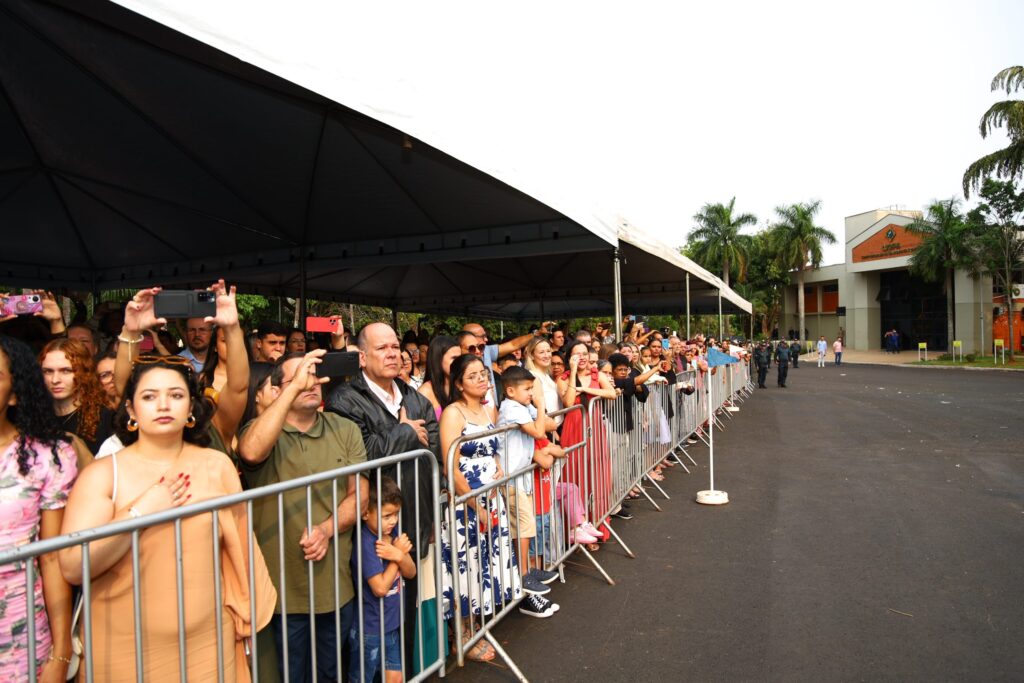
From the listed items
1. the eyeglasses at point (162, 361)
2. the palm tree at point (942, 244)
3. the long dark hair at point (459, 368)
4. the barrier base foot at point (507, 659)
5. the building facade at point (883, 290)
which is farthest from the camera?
the building facade at point (883, 290)

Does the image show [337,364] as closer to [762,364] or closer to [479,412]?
[479,412]

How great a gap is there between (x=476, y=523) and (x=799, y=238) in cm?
5916

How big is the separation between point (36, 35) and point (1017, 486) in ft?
33.2

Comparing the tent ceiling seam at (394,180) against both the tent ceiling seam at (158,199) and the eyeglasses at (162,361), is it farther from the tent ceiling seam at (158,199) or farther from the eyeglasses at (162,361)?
the eyeglasses at (162,361)

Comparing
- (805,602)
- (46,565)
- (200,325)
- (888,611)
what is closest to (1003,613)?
(888,611)

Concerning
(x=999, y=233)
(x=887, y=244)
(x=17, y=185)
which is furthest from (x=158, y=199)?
(x=887, y=244)

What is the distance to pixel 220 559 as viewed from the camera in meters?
2.30

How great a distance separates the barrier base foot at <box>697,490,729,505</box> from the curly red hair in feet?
18.9

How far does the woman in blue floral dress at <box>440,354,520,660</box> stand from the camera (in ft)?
11.7

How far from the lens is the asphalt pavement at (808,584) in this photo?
3523 millimetres

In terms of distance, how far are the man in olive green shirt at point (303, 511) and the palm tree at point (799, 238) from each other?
5778 centimetres

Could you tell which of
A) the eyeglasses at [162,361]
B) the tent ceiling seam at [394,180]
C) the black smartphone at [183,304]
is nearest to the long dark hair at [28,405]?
the eyeglasses at [162,361]

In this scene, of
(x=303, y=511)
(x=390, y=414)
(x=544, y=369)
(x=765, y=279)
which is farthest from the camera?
(x=765, y=279)

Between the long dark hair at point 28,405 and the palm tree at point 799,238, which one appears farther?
the palm tree at point 799,238
